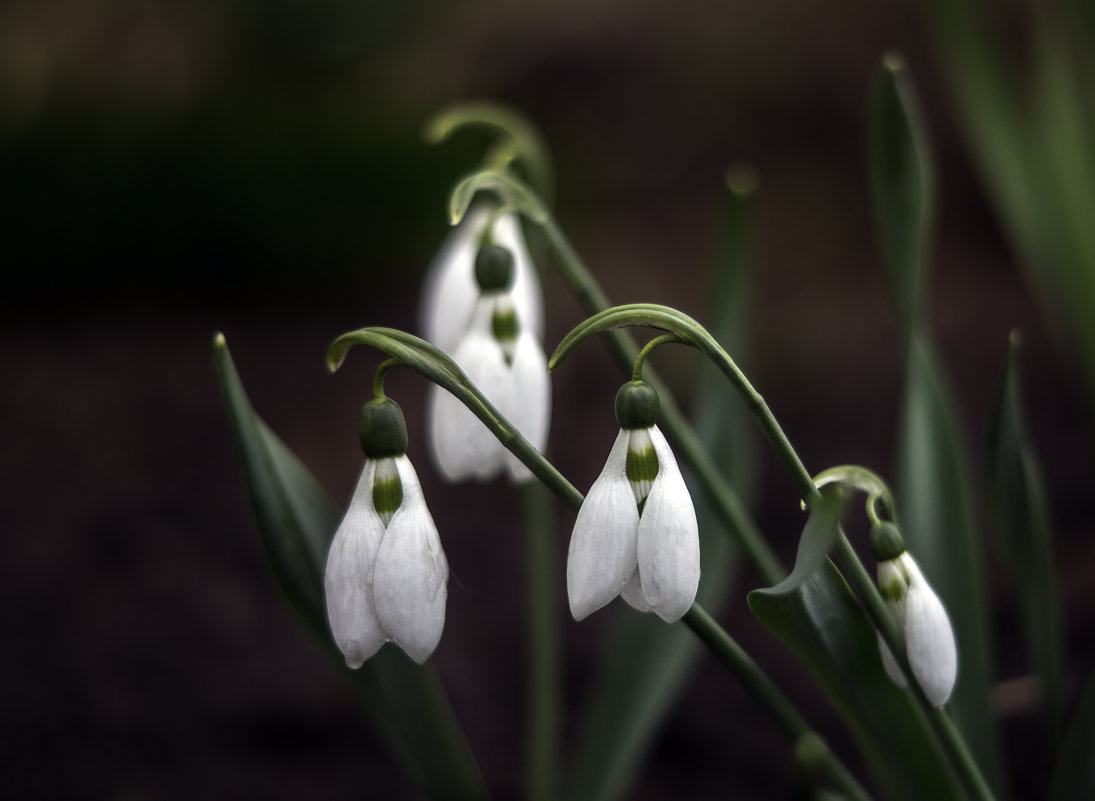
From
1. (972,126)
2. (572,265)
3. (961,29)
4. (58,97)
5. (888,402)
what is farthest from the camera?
(58,97)

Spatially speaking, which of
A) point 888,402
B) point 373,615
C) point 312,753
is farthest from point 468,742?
point 888,402

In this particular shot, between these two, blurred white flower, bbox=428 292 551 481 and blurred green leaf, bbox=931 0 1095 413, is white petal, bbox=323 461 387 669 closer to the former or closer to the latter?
blurred white flower, bbox=428 292 551 481

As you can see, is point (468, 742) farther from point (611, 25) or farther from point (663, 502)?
point (611, 25)

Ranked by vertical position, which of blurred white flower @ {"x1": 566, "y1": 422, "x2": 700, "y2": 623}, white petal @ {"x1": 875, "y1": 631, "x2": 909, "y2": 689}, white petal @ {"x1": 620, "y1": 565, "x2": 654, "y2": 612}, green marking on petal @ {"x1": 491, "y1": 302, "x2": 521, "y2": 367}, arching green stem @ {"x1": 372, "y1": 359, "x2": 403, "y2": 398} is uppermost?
green marking on petal @ {"x1": 491, "y1": 302, "x2": 521, "y2": 367}

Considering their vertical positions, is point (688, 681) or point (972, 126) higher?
point (972, 126)

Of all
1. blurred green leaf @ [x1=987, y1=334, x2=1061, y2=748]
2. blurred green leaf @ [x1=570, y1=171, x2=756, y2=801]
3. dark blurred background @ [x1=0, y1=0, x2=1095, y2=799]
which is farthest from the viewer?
dark blurred background @ [x1=0, y1=0, x2=1095, y2=799]

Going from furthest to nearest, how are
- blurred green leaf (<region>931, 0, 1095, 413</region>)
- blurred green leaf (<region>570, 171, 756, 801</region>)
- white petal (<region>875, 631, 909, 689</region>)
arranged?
1. blurred green leaf (<region>931, 0, 1095, 413</region>)
2. blurred green leaf (<region>570, 171, 756, 801</region>)
3. white petal (<region>875, 631, 909, 689</region>)

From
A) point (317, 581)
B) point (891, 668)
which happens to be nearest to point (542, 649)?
point (317, 581)

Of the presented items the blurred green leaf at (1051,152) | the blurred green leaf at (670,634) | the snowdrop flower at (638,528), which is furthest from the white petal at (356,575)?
the blurred green leaf at (1051,152)

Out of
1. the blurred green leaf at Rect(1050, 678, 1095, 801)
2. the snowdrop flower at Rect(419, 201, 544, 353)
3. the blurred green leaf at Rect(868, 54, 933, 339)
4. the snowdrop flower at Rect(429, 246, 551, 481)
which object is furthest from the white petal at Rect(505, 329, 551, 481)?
the blurred green leaf at Rect(1050, 678, 1095, 801)
